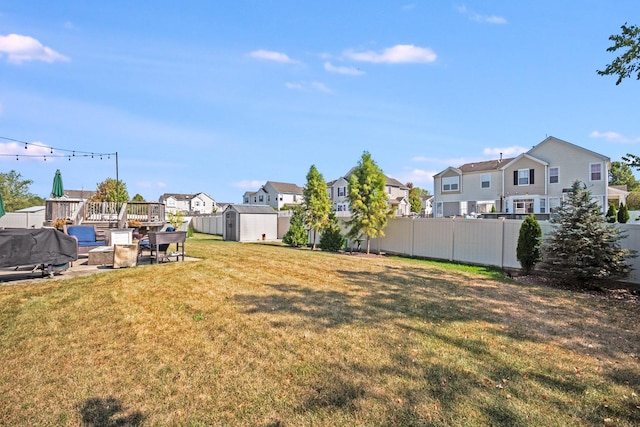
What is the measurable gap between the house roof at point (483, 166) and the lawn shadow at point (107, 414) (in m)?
33.3

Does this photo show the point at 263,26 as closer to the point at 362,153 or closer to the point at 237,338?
the point at 362,153

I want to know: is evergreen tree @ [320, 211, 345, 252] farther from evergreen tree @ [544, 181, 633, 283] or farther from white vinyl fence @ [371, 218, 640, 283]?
evergreen tree @ [544, 181, 633, 283]

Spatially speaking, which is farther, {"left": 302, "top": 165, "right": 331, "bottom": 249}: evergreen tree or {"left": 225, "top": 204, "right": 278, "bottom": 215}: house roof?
{"left": 225, "top": 204, "right": 278, "bottom": 215}: house roof

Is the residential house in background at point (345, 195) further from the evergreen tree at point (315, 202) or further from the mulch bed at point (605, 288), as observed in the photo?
the mulch bed at point (605, 288)

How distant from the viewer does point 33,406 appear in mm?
2895

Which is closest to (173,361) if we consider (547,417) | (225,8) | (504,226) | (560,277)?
(547,417)

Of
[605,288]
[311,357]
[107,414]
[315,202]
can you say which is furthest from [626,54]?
[315,202]

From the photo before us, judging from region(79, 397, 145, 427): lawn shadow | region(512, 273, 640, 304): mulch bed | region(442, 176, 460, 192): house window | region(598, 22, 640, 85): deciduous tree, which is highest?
region(598, 22, 640, 85): deciduous tree

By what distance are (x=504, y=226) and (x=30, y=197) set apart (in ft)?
202

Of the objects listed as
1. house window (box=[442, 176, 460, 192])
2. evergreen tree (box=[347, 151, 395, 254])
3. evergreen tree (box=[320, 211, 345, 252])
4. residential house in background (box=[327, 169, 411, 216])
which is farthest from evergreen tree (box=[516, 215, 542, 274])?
residential house in background (box=[327, 169, 411, 216])

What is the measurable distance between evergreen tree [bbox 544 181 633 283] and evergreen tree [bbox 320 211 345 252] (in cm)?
960

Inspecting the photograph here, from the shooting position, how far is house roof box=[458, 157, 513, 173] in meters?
30.9

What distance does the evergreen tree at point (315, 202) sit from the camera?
60.0 feet

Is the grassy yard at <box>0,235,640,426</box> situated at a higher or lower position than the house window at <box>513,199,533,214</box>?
lower
